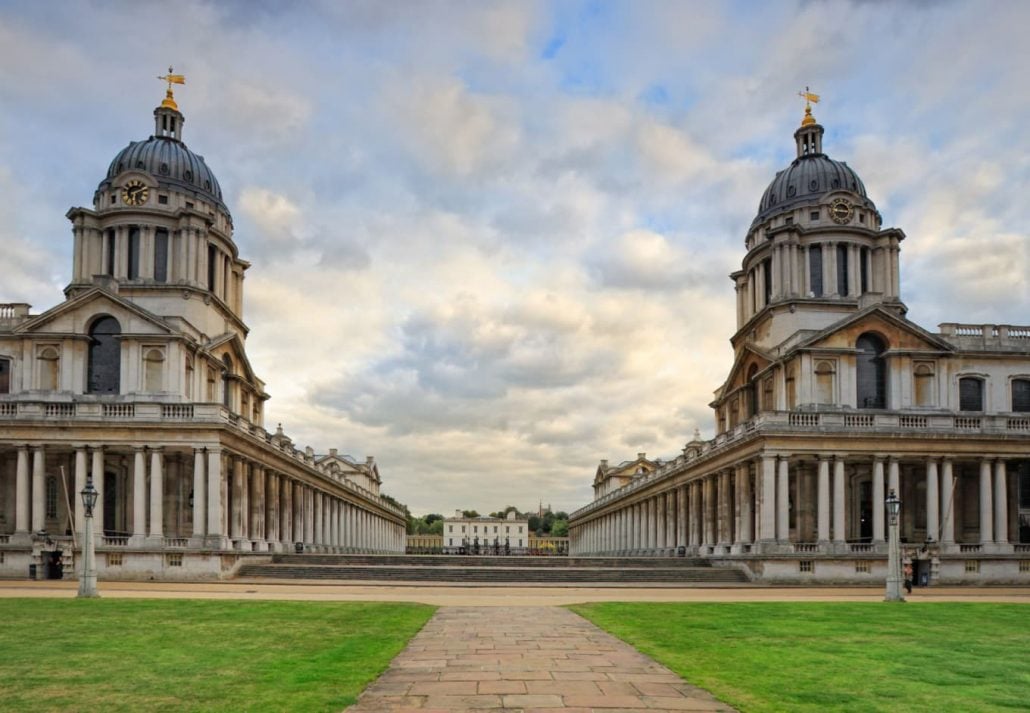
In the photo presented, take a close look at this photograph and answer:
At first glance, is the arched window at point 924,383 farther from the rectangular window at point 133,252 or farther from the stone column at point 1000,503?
the rectangular window at point 133,252

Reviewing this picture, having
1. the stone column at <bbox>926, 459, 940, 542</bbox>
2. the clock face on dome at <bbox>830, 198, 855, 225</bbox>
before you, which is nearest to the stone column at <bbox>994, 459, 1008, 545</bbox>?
the stone column at <bbox>926, 459, 940, 542</bbox>

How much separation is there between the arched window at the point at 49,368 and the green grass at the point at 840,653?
46601 millimetres

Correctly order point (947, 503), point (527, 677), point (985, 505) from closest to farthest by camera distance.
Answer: point (527, 677)
point (985, 505)
point (947, 503)

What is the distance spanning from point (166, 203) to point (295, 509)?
2648 centimetres

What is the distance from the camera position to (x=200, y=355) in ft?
230

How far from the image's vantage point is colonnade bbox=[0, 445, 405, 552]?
58062 mm

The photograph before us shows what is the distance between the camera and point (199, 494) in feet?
191

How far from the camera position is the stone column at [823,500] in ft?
192

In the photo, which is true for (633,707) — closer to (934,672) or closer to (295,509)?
(934,672)

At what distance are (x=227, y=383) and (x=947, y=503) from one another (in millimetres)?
53020

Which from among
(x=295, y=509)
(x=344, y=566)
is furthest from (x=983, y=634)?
(x=295, y=509)

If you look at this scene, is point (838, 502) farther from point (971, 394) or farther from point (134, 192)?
point (134, 192)

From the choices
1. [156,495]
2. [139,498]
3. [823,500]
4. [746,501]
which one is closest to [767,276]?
[746,501]

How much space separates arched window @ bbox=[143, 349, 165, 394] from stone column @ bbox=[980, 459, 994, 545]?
5250 centimetres
